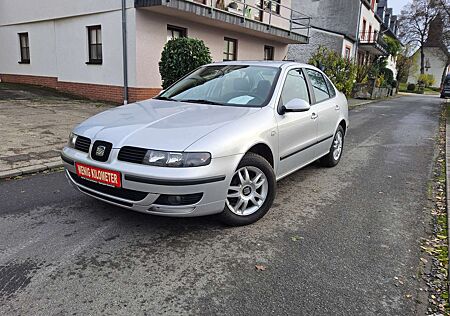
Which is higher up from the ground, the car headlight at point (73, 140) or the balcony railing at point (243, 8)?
the balcony railing at point (243, 8)

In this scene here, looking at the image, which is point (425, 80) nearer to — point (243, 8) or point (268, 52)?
point (268, 52)

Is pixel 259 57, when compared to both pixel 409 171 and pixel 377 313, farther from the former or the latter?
pixel 377 313

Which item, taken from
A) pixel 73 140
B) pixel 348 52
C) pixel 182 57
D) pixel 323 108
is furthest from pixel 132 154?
pixel 348 52

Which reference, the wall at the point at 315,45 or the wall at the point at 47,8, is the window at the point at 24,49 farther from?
the wall at the point at 315,45

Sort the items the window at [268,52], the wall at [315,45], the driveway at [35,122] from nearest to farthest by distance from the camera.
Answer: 1. the driveway at [35,122]
2. the window at [268,52]
3. the wall at [315,45]

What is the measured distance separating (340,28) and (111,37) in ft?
69.6

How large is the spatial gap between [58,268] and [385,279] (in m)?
2.55

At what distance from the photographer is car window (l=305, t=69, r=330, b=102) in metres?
5.24

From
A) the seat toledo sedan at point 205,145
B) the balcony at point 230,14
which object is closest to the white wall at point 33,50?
the balcony at point 230,14

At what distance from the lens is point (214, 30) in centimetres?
1481

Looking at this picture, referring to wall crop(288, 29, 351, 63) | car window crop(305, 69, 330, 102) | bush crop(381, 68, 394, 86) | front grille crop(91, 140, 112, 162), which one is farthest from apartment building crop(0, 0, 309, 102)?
bush crop(381, 68, 394, 86)

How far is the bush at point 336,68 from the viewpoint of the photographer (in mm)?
18500

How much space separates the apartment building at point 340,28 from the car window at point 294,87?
22.2 m

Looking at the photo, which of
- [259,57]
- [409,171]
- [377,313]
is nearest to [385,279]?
[377,313]
